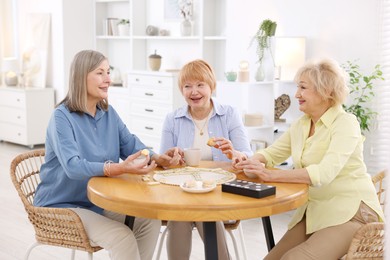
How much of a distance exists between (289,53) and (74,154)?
292cm

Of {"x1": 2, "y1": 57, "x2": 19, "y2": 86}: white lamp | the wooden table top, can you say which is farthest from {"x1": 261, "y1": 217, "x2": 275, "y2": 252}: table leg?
{"x1": 2, "y1": 57, "x2": 19, "y2": 86}: white lamp

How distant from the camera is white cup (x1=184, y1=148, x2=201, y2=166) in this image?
264 centimetres

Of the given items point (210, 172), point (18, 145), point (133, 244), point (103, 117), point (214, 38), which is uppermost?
A: point (214, 38)

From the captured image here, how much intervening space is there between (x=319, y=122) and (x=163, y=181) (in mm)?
725

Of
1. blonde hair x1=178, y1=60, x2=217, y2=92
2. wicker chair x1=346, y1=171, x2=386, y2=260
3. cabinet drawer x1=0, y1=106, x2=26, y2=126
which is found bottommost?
cabinet drawer x1=0, y1=106, x2=26, y2=126

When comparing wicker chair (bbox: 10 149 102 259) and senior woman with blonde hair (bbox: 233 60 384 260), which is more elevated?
senior woman with blonde hair (bbox: 233 60 384 260)

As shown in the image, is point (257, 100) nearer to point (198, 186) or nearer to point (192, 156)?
point (192, 156)

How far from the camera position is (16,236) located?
13.1 feet

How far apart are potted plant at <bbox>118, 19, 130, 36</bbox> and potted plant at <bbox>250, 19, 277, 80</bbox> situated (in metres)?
2.88

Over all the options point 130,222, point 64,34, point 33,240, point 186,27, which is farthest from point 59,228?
point 64,34

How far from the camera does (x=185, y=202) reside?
6.48 feet

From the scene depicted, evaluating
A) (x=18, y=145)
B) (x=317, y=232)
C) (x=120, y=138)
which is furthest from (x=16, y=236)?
(x=18, y=145)

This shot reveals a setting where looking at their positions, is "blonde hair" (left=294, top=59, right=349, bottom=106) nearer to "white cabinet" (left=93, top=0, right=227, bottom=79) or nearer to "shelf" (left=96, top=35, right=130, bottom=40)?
"white cabinet" (left=93, top=0, right=227, bottom=79)

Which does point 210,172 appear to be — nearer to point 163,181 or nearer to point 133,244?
point 163,181
